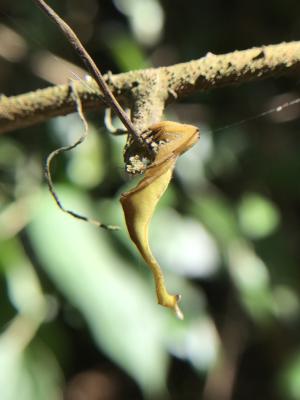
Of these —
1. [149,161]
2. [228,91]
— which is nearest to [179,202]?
[228,91]

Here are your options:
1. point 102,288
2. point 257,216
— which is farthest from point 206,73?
point 257,216

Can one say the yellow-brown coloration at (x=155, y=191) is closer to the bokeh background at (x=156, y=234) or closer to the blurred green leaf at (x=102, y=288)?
the bokeh background at (x=156, y=234)

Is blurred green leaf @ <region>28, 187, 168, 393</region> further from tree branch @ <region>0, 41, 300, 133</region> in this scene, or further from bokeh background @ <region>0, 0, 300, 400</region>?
tree branch @ <region>0, 41, 300, 133</region>

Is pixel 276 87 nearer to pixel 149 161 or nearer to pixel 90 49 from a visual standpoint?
pixel 90 49

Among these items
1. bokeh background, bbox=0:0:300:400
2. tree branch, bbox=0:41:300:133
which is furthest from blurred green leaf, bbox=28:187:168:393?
tree branch, bbox=0:41:300:133

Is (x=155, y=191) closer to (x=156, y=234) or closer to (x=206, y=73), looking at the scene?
(x=206, y=73)
